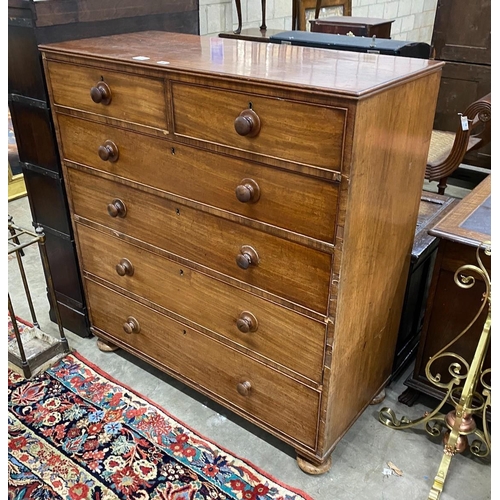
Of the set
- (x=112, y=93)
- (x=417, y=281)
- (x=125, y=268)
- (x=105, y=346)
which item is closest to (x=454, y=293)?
(x=417, y=281)

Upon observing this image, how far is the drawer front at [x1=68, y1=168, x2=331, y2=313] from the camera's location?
4.46 feet

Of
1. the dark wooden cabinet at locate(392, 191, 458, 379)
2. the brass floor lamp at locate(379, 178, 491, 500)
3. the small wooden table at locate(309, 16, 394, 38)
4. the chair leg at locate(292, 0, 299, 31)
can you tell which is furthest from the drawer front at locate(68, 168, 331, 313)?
the chair leg at locate(292, 0, 299, 31)

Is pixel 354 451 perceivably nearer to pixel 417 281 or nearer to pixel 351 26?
pixel 417 281

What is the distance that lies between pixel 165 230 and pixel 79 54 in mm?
598

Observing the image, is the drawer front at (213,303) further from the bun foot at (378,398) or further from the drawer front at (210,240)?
the bun foot at (378,398)

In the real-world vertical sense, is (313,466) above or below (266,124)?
below

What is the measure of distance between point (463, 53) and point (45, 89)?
3.16m

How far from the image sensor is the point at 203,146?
141 centimetres

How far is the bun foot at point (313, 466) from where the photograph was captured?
162 centimetres

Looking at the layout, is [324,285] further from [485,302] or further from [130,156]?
[130,156]

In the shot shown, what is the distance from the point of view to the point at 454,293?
5.47 ft

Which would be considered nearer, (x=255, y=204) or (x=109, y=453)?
(x=255, y=204)

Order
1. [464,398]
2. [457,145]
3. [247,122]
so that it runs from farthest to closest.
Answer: [457,145] → [464,398] → [247,122]

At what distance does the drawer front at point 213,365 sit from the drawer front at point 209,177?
0.50 meters
